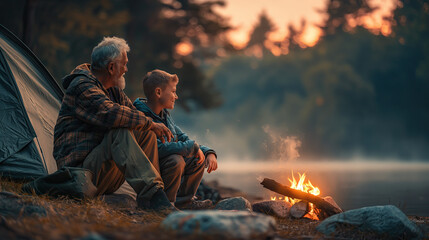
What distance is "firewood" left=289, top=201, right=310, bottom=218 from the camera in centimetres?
512

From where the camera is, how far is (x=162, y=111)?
4891 mm

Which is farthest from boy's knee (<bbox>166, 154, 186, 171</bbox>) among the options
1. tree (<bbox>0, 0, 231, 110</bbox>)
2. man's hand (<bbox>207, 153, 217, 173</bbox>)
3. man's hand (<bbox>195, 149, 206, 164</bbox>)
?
tree (<bbox>0, 0, 231, 110</bbox>)

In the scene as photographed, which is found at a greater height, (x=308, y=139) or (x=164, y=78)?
(x=308, y=139)

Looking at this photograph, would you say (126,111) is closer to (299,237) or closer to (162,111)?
(162,111)

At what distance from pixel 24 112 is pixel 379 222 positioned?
3370mm

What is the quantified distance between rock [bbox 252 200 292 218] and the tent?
2026mm

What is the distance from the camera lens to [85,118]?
13.4 feet

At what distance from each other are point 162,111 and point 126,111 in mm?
893

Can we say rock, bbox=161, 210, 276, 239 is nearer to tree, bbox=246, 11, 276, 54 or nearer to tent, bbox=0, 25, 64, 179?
tent, bbox=0, 25, 64, 179

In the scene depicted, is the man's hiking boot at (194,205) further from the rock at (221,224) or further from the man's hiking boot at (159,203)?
the rock at (221,224)

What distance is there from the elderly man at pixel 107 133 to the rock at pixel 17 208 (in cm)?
56

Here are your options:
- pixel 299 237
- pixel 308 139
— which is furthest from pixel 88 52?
pixel 308 139

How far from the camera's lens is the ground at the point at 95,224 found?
2.77 m

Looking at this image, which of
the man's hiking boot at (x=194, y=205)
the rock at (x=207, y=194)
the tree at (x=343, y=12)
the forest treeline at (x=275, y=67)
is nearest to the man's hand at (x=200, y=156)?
the man's hiking boot at (x=194, y=205)
